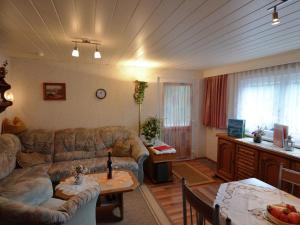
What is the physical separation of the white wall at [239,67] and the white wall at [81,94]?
2.72 feet

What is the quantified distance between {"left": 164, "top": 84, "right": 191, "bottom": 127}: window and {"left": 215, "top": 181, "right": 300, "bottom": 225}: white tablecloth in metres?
3.04

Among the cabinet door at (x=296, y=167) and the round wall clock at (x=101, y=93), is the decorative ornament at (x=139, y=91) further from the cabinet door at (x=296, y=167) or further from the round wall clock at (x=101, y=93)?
the cabinet door at (x=296, y=167)

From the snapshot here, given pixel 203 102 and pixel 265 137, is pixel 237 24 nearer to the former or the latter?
pixel 265 137

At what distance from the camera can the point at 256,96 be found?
3.59 meters

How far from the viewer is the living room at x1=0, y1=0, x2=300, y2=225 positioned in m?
1.61

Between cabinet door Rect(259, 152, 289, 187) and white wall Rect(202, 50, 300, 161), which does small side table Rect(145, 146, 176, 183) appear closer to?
cabinet door Rect(259, 152, 289, 187)

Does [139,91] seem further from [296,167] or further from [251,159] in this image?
[296,167]

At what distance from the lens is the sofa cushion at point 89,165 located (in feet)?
9.78

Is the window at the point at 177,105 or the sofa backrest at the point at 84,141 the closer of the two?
the sofa backrest at the point at 84,141

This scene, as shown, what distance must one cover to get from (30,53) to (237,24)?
3.26 meters

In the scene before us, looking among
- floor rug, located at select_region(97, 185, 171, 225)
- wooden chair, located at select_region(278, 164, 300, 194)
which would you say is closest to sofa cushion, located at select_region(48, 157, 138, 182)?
floor rug, located at select_region(97, 185, 171, 225)

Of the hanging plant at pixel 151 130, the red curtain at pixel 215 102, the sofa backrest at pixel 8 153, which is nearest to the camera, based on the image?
the sofa backrest at pixel 8 153

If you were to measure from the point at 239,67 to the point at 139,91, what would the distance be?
217cm

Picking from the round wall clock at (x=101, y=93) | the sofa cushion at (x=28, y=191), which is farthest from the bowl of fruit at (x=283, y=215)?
the round wall clock at (x=101, y=93)
